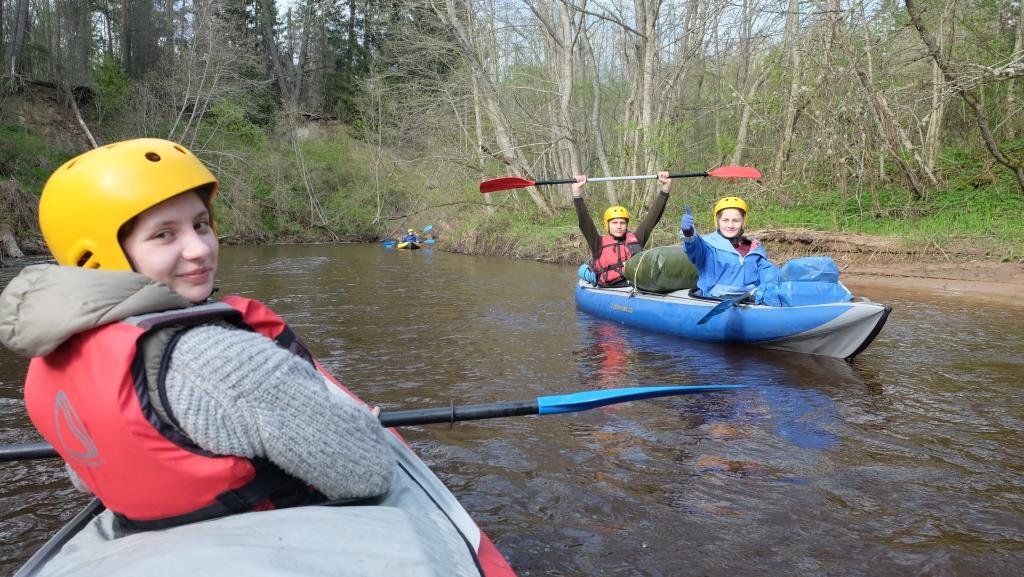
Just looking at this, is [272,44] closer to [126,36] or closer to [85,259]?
[126,36]

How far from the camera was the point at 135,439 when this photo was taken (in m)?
1.15

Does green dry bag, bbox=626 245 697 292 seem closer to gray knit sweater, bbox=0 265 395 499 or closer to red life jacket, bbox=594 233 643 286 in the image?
red life jacket, bbox=594 233 643 286

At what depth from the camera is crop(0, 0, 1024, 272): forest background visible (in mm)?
11180

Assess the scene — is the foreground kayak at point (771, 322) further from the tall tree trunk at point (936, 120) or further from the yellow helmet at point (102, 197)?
the tall tree trunk at point (936, 120)

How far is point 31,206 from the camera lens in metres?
15.8

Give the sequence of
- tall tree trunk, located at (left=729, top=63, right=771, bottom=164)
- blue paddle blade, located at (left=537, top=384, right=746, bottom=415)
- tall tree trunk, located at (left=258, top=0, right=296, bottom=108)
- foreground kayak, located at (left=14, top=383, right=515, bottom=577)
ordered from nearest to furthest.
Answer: foreground kayak, located at (left=14, top=383, right=515, bottom=577) → blue paddle blade, located at (left=537, top=384, right=746, bottom=415) → tall tree trunk, located at (left=729, top=63, right=771, bottom=164) → tall tree trunk, located at (left=258, top=0, right=296, bottom=108)

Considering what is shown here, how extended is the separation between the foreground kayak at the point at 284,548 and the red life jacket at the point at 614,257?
6.64m

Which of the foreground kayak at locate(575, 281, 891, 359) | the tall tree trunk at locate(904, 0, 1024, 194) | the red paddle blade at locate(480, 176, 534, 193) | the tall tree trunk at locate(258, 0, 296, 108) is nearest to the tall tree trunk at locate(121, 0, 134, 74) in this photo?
the tall tree trunk at locate(258, 0, 296, 108)

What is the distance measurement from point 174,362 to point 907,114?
13417 millimetres

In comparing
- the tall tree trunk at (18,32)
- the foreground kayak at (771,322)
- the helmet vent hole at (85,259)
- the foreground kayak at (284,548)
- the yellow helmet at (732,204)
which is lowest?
the foreground kayak at (771,322)

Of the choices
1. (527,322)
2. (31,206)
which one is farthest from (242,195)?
(527,322)

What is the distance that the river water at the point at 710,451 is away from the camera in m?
2.54

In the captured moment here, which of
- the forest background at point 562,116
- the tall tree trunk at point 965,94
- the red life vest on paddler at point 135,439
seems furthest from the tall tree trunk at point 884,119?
the red life vest on paddler at point 135,439

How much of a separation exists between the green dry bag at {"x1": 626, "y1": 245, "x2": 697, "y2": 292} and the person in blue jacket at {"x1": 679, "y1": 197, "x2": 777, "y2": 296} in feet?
1.49
